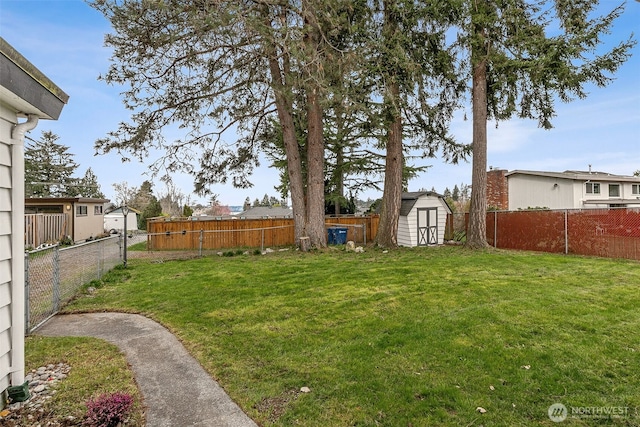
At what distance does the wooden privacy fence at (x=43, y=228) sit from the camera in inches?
588

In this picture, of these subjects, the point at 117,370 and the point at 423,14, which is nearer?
the point at 117,370

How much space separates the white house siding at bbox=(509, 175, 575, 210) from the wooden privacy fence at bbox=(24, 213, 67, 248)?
29216 millimetres

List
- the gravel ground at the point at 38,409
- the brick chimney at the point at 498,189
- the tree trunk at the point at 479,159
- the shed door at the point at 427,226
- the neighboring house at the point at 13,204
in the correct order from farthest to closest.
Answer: the brick chimney at the point at 498,189 < the shed door at the point at 427,226 < the tree trunk at the point at 479,159 < the neighboring house at the point at 13,204 < the gravel ground at the point at 38,409

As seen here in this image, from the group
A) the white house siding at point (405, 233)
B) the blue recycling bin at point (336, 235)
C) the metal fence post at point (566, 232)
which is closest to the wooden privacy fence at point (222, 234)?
the blue recycling bin at point (336, 235)

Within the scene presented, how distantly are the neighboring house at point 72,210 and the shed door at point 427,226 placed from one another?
731 inches

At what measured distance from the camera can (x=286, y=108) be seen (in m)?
11.6

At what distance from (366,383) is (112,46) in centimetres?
1123

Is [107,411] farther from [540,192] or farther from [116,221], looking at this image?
[116,221]

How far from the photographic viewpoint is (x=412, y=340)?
3678 millimetres

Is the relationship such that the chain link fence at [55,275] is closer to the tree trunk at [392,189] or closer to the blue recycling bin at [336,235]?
the tree trunk at [392,189]

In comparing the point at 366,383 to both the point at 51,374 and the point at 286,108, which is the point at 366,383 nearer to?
the point at 51,374

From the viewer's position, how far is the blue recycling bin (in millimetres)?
15008

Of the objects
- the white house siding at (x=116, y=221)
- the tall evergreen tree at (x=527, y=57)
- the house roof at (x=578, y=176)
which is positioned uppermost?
the tall evergreen tree at (x=527, y=57)

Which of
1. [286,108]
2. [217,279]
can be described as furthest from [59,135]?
[217,279]
